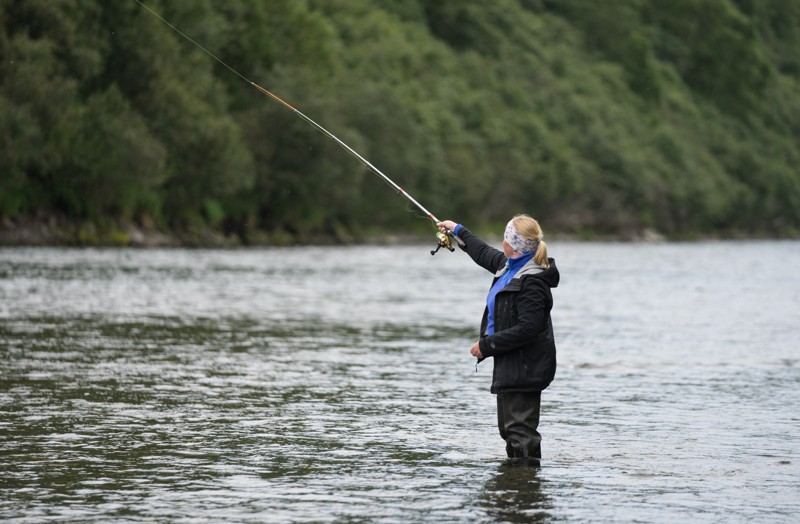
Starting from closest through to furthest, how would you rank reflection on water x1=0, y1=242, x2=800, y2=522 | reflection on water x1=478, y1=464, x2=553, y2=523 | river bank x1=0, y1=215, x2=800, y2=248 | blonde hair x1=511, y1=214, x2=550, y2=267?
1. reflection on water x1=478, y1=464, x2=553, y2=523
2. reflection on water x1=0, y1=242, x2=800, y2=522
3. blonde hair x1=511, y1=214, x2=550, y2=267
4. river bank x1=0, y1=215, x2=800, y2=248

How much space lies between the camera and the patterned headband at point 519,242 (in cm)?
1020

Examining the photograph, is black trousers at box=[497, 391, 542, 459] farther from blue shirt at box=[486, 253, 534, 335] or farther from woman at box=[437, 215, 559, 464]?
blue shirt at box=[486, 253, 534, 335]

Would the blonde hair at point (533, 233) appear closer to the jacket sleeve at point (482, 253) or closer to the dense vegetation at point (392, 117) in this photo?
the jacket sleeve at point (482, 253)

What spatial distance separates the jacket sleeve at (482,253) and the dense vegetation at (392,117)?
2646mm

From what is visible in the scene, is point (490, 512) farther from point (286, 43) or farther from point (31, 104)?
point (286, 43)

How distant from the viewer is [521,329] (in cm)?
1008

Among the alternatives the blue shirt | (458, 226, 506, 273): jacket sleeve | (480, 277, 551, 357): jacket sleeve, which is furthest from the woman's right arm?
(480, 277, 551, 357): jacket sleeve

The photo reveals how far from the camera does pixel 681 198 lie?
13712 cm

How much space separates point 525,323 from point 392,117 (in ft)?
271

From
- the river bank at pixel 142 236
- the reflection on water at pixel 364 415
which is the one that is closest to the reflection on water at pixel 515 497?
the reflection on water at pixel 364 415

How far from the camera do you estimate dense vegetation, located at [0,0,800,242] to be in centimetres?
6275

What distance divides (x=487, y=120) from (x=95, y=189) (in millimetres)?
59013

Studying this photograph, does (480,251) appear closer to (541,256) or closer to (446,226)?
(446,226)

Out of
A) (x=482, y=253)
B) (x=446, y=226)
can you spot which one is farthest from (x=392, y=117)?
(x=482, y=253)
